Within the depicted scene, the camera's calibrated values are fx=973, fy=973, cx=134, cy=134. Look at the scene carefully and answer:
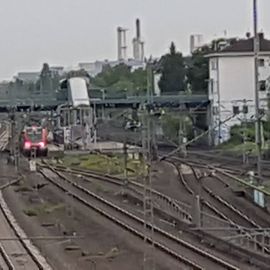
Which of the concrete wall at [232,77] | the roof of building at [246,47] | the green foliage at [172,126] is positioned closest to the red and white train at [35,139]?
the green foliage at [172,126]

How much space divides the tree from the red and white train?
2606cm

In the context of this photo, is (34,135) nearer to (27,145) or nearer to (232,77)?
(27,145)

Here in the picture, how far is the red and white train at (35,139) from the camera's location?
5469 cm

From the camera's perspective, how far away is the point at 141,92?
71.4 m

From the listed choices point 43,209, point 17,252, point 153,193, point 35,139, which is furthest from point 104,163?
point 17,252

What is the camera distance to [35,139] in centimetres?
5475

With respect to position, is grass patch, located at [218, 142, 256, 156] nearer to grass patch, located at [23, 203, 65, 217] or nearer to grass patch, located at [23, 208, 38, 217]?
grass patch, located at [23, 203, 65, 217]

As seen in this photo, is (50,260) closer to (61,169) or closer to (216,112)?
(61,169)

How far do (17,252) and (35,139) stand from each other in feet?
110

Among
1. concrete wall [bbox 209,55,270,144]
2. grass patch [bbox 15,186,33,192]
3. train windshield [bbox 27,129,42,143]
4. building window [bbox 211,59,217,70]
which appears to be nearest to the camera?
grass patch [bbox 15,186,33,192]

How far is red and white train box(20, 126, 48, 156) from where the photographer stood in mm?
54688

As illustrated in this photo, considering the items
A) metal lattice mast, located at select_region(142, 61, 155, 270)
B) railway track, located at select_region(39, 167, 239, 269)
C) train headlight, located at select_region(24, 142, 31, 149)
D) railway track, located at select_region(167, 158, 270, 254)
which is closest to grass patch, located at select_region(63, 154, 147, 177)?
train headlight, located at select_region(24, 142, 31, 149)

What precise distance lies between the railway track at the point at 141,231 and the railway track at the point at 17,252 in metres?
2.41

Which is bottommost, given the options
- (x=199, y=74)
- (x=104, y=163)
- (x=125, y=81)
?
(x=104, y=163)
